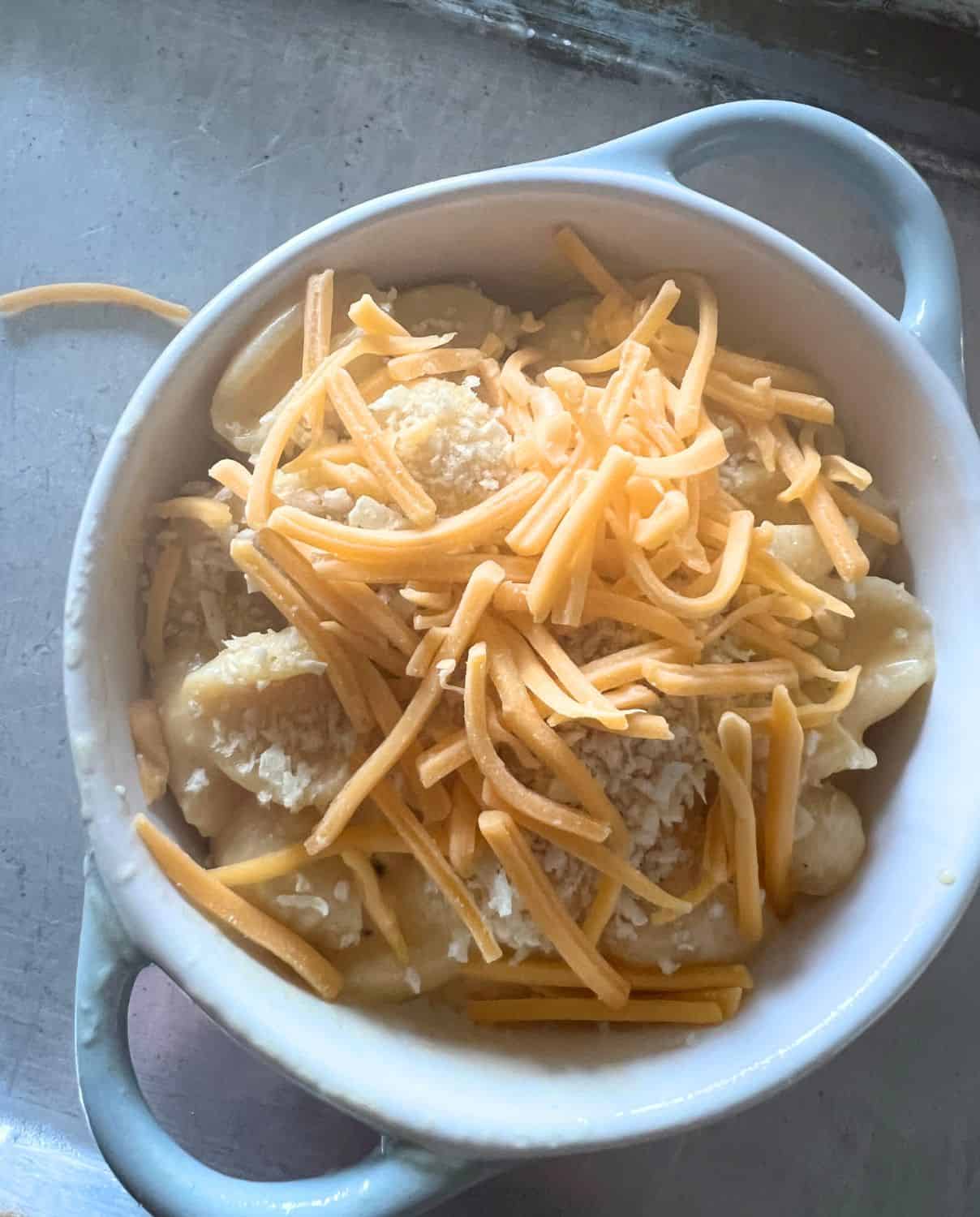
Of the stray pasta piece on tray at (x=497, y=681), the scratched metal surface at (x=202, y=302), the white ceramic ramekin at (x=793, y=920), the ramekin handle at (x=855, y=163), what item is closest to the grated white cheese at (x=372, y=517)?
the stray pasta piece on tray at (x=497, y=681)

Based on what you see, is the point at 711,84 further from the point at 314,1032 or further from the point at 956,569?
the point at 314,1032

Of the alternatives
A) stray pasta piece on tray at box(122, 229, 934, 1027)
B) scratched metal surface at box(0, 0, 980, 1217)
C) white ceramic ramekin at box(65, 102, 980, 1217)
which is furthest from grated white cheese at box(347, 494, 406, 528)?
scratched metal surface at box(0, 0, 980, 1217)

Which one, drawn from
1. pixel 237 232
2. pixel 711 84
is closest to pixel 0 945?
pixel 237 232

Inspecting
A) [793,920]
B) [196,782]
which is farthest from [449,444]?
[793,920]

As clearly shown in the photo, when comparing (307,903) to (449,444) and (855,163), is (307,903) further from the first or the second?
(855,163)

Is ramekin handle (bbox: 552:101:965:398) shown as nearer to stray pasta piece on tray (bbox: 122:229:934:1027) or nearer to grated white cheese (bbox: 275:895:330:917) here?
stray pasta piece on tray (bbox: 122:229:934:1027)
